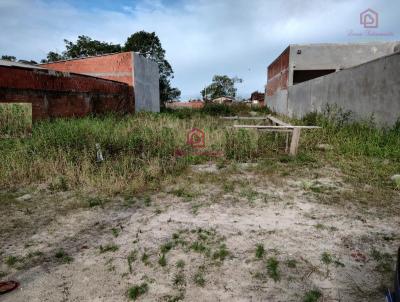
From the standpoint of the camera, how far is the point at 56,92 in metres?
9.23

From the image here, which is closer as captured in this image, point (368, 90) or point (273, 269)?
point (273, 269)

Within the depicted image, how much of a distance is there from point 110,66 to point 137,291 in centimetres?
1538

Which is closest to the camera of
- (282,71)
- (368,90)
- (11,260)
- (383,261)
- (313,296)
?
(313,296)

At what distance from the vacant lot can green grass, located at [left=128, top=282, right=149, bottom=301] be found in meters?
0.01

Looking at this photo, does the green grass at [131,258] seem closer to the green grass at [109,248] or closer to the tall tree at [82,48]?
the green grass at [109,248]

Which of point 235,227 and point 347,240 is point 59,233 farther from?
point 347,240

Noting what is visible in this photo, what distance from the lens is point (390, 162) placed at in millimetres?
5465

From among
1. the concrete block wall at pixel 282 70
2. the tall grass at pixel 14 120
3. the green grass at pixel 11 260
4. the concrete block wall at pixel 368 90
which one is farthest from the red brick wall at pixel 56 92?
the concrete block wall at pixel 282 70

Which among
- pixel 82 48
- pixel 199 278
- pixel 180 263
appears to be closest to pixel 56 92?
pixel 180 263

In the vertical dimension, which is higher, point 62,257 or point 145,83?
point 145,83

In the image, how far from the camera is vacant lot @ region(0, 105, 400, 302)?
2.27m

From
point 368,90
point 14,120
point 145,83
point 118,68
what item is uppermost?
point 118,68

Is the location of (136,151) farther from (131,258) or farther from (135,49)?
(135,49)

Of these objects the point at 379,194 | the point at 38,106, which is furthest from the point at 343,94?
the point at 38,106
